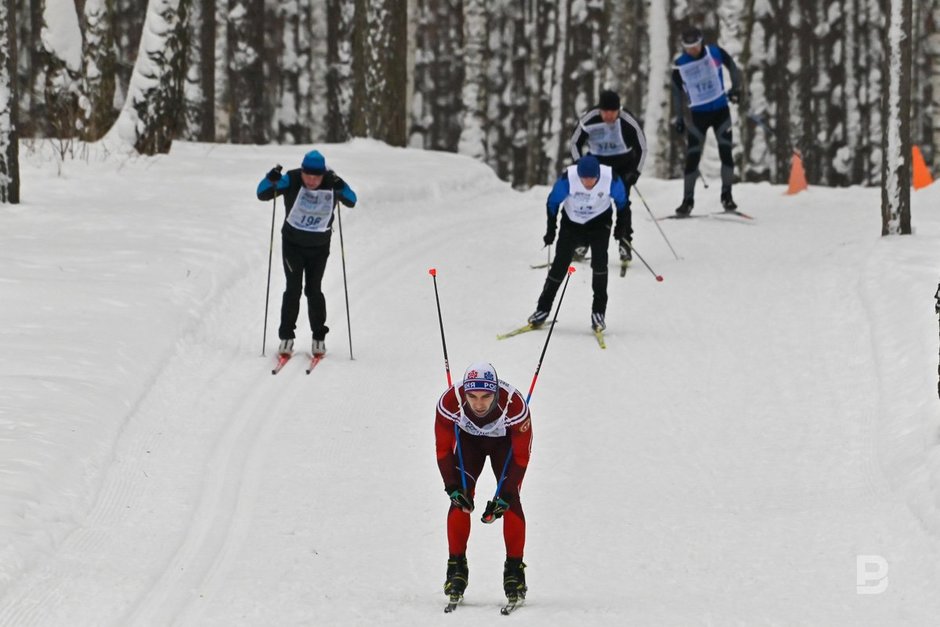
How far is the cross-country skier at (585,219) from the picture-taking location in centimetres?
1204

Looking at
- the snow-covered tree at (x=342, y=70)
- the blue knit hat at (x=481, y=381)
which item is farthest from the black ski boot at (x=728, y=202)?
the snow-covered tree at (x=342, y=70)

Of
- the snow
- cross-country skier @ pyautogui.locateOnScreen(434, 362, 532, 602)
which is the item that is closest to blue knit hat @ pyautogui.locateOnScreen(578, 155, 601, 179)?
the snow

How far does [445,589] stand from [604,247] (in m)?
5.81

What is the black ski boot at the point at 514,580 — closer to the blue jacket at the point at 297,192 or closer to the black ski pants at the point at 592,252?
the blue jacket at the point at 297,192

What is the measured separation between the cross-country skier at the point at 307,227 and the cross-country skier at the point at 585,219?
1.98 meters

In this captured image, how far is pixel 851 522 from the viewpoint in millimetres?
8141

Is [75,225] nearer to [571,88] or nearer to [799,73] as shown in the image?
[571,88]

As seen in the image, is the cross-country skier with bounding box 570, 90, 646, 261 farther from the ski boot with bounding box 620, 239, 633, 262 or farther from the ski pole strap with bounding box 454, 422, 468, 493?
the ski pole strap with bounding box 454, 422, 468, 493

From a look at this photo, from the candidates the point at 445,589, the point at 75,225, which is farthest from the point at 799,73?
the point at 445,589

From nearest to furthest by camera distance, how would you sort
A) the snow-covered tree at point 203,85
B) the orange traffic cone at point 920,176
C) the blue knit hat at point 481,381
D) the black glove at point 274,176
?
1. the blue knit hat at point 481,381
2. the black glove at point 274,176
3. the orange traffic cone at point 920,176
4. the snow-covered tree at point 203,85

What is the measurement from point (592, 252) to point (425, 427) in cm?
297

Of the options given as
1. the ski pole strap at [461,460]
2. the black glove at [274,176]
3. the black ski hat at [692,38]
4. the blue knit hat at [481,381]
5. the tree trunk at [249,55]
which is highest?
the tree trunk at [249,55]

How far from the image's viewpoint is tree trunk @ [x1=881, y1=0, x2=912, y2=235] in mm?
14180

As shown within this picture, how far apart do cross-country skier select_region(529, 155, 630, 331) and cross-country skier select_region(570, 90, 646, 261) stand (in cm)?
182
